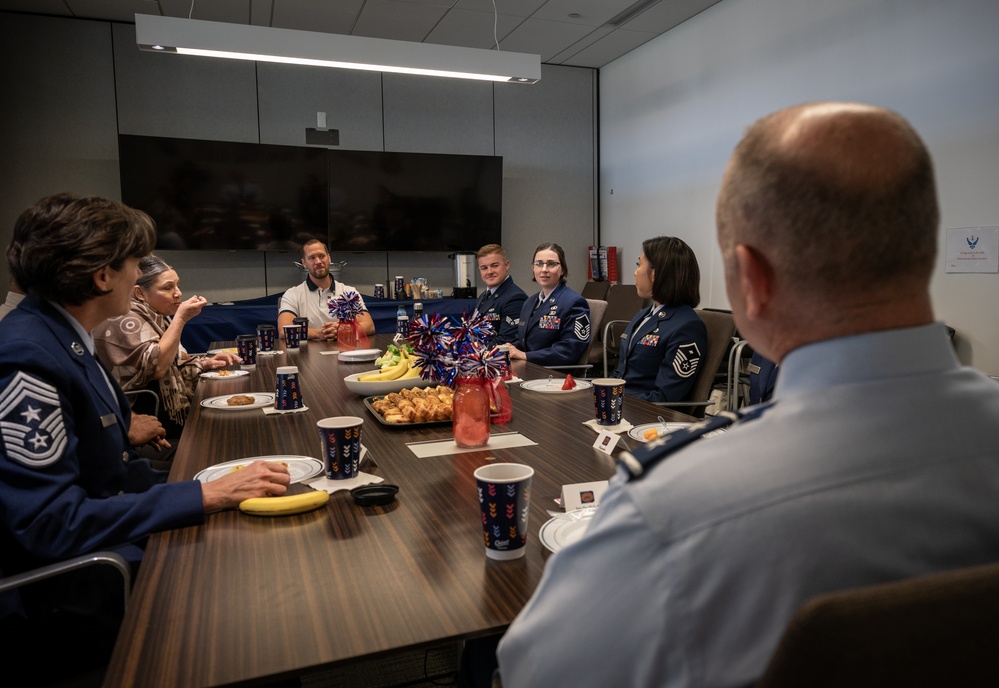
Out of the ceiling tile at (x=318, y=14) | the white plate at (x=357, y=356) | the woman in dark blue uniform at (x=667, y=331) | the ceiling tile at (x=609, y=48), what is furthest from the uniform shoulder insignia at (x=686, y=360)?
the ceiling tile at (x=609, y=48)

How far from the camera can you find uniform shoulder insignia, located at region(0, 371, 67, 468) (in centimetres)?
125

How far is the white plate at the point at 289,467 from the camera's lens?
1486 mm

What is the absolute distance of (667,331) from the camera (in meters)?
2.94

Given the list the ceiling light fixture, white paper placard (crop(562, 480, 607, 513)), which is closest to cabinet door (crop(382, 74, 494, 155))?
the ceiling light fixture

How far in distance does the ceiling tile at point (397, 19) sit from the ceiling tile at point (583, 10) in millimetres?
862

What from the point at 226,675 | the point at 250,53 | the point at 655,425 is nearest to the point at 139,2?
the point at 250,53

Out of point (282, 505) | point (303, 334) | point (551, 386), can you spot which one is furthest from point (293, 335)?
point (282, 505)

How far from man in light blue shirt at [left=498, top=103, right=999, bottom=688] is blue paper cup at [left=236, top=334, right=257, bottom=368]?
2.76 m

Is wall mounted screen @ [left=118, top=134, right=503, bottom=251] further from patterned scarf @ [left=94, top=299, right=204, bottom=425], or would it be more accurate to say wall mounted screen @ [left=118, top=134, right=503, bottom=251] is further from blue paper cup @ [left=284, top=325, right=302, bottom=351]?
patterned scarf @ [left=94, top=299, right=204, bottom=425]

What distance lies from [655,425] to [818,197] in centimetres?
122

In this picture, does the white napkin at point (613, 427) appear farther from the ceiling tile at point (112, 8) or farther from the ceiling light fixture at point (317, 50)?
the ceiling tile at point (112, 8)

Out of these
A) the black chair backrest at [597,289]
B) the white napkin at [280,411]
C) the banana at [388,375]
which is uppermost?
the black chair backrest at [597,289]

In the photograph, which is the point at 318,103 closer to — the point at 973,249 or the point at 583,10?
the point at 583,10

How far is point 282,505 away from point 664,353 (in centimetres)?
203
